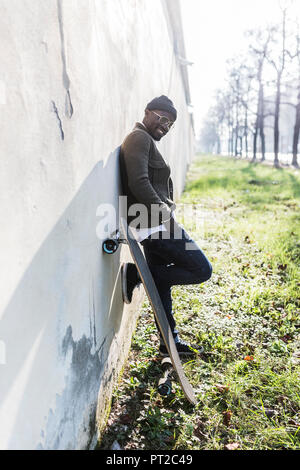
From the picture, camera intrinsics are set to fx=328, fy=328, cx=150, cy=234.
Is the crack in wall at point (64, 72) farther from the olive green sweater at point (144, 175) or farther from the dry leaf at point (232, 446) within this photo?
the dry leaf at point (232, 446)

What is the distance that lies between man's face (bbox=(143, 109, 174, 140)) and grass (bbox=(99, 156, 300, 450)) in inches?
71.0

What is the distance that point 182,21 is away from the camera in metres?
7.42

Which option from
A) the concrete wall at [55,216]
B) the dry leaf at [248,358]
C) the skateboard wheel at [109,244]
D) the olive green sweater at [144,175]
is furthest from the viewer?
the dry leaf at [248,358]

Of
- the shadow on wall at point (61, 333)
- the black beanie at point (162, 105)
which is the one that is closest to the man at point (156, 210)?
the black beanie at point (162, 105)

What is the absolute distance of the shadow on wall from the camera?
108cm

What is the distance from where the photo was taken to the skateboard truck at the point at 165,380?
233cm

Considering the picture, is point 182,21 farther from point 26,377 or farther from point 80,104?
point 26,377

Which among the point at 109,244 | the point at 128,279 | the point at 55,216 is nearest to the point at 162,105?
the point at 109,244

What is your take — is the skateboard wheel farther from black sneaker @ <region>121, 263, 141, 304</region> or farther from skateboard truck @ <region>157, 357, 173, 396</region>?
skateboard truck @ <region>157, 357, 173, 396</region>

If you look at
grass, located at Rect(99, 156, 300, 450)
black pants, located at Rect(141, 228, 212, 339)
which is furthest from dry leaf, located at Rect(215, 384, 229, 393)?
black pants, located at Rect(141, 228, 212, 339)

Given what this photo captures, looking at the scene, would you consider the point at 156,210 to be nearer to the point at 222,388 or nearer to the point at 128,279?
the point at 128,279

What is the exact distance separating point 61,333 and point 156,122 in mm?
1682

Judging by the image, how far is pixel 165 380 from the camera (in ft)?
7.91

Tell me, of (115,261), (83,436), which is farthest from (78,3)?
(83,436)
